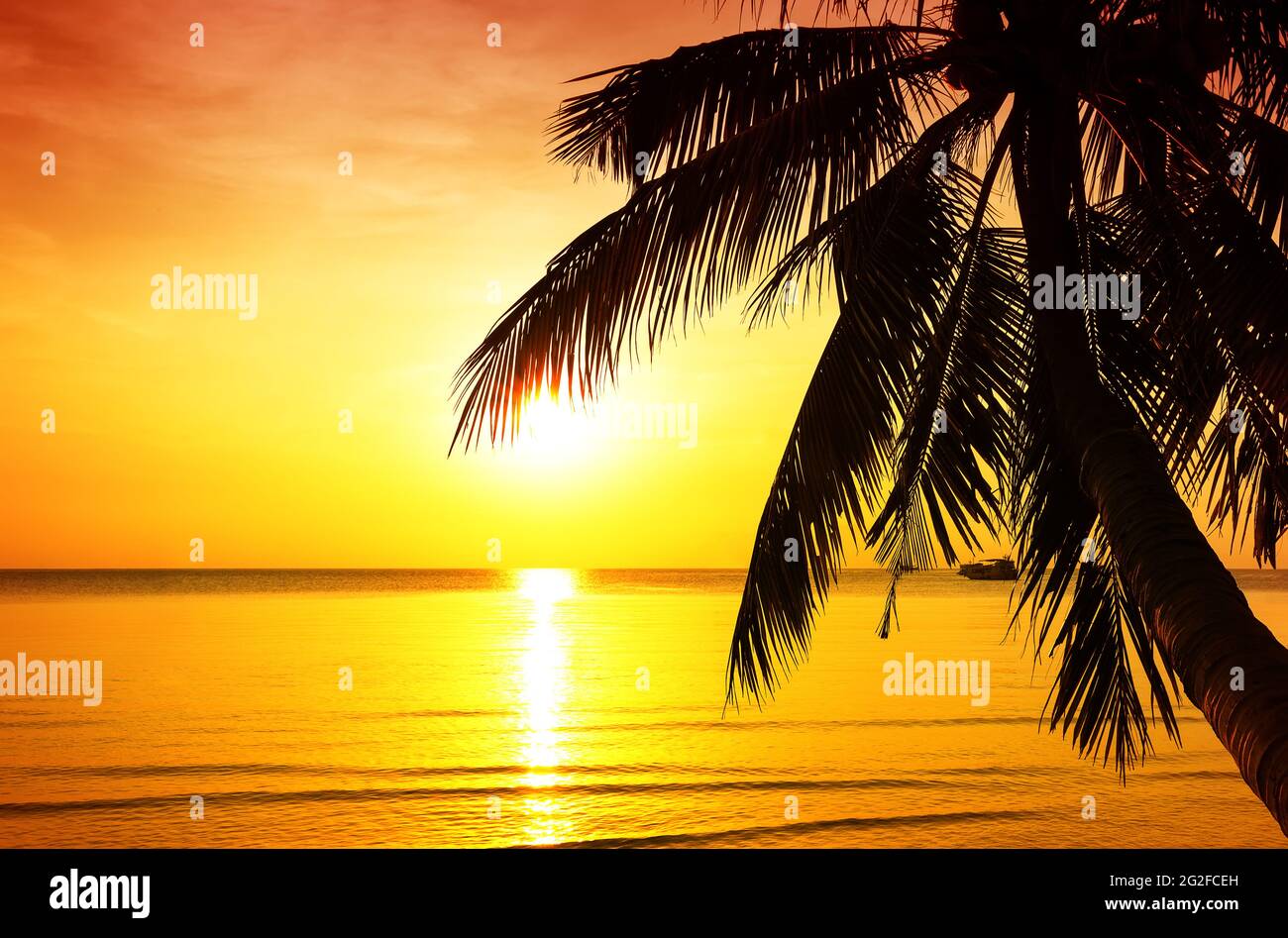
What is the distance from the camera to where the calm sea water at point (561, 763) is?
387 inches

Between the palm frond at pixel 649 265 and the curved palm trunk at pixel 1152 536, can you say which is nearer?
the curved palm trunk at pixel 1152 536

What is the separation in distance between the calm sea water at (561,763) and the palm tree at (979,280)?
5.25 metres

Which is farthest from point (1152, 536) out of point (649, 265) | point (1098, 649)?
point (649, 265)

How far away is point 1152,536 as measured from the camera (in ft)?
11.8

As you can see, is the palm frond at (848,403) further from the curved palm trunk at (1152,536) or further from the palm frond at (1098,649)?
the palm frond at (1098,649)

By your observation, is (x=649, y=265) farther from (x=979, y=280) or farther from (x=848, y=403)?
(x=979, y=280)

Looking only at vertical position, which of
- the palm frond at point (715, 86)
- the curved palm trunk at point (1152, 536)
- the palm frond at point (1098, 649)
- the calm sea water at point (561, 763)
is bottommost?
the calm sea water at point (561, 763)

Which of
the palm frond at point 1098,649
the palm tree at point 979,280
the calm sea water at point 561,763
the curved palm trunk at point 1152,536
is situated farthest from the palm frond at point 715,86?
the calm sea water at point 561,763

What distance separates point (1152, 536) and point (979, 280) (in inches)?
98.5
